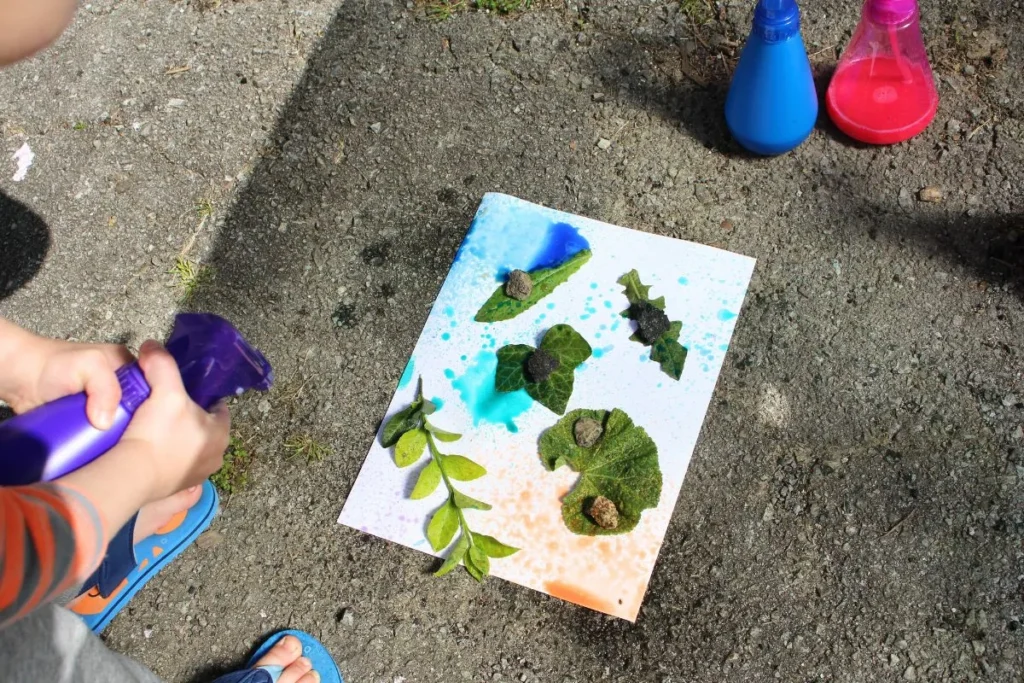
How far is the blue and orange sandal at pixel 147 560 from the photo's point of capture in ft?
4.70

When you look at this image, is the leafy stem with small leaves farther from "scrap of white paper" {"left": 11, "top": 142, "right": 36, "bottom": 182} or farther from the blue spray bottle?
"scrap of white paper" {"left": 11, "top": 142, "right": 36, "bottom": 182}

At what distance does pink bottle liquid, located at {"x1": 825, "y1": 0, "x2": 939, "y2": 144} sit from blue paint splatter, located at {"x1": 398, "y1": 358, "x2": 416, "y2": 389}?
0.88 metres

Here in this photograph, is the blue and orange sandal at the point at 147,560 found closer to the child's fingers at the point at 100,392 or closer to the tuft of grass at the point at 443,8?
the child's fingers at the point at 100,392

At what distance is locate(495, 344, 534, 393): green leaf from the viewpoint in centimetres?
150

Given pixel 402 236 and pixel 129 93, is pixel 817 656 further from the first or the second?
pixel 129 93

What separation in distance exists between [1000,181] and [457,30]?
108 cm

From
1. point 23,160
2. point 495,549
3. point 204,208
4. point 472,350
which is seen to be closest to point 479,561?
point 495,549

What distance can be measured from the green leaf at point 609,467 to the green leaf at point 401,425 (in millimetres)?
219

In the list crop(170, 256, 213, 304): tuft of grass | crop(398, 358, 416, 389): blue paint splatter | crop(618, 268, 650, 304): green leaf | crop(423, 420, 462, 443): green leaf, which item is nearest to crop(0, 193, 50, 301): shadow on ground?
crop(170, 256, 213, 304): tuft of grass

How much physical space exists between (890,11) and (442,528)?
110 cm

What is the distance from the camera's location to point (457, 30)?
1858mm

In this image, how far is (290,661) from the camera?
1.40 meters

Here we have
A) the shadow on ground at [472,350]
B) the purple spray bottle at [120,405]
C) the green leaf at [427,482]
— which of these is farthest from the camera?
the green leaf at [427,482]

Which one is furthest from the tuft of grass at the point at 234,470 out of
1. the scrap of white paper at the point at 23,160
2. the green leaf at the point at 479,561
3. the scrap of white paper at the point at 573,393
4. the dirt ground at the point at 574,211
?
the scrap of white paper at the point at 23,160
